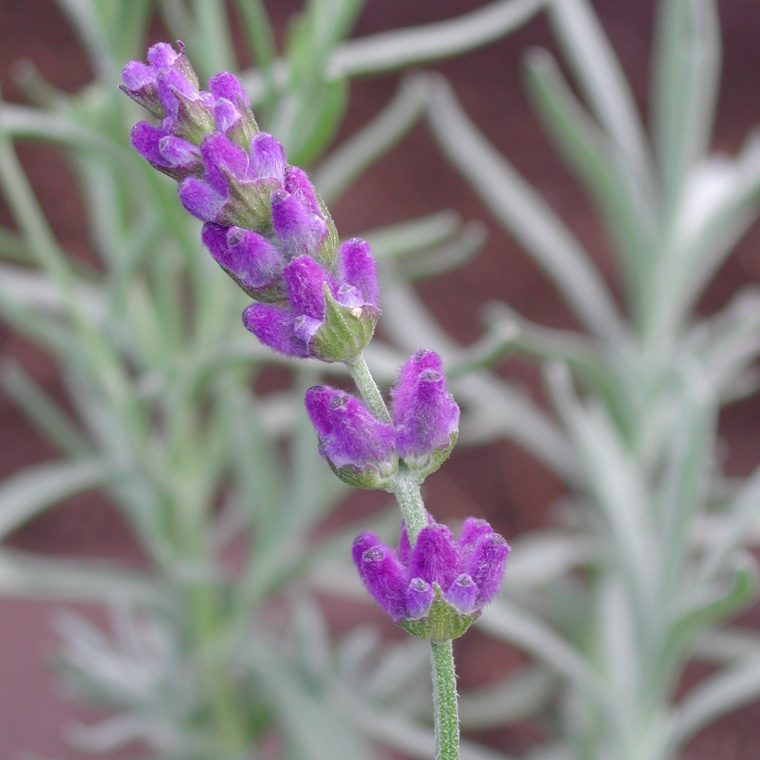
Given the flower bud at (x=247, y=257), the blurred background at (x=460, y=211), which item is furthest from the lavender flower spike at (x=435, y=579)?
the blurred background at (x=460, y=211)

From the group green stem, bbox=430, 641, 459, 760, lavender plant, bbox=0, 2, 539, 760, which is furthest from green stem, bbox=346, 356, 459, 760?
lavender plant, bbox=0, 2, 539, 760

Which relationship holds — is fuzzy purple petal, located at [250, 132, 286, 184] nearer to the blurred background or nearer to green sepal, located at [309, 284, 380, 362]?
green sepal, located at [309, 284, 380, 362]

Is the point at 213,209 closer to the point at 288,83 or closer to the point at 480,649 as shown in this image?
the point at 288,83

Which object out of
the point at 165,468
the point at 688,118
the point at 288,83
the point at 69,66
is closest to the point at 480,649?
the point at 165,468

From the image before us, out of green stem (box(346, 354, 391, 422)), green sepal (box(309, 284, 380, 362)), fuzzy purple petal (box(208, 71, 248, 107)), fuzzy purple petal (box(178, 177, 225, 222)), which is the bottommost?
green stem (box(346, 354, 391, 422))

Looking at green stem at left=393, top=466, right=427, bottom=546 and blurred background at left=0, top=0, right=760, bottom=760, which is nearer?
green stem at left=393, top=466, right=427, bottom=546

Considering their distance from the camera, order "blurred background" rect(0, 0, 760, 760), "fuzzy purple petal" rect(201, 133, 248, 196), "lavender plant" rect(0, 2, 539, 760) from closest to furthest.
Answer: "fuzzy purple petal" rect(201, 133, 248, 196)
"lavender plant" rect(0, 2, 539, 760)
"blurred background" rect(0, 0, 760, 760)

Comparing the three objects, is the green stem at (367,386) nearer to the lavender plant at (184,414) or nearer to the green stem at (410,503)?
the green stem at (410,503)
